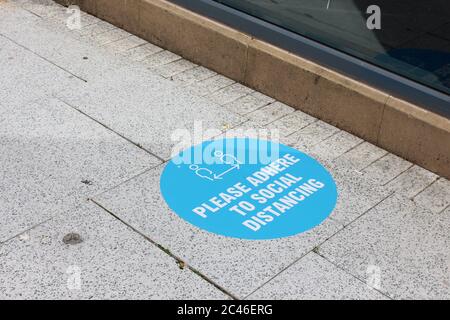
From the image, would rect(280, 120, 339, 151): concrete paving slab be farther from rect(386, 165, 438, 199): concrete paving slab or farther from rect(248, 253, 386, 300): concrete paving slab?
rect(248, 253, 386, 300): concrete paving slab

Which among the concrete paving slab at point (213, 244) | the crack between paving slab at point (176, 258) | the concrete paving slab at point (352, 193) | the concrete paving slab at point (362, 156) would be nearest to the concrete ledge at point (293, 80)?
the concrete paving slab at point (362, 156)

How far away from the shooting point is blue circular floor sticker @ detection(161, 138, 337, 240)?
635 cm

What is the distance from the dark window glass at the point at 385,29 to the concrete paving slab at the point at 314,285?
2.46 meters

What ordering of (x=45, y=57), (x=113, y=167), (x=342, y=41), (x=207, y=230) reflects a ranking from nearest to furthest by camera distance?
(x=207, y=230) < (x=113, y=167) < (x=342, y=41) < (x=45, y=57)

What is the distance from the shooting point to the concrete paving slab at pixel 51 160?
21.1 feet

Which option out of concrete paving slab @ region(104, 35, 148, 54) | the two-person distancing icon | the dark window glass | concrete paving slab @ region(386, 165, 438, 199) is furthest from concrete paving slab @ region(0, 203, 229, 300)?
concrete paving slab @ region(104, 35, 148, 54)

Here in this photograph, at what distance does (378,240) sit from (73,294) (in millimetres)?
2715

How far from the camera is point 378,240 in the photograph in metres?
6.29

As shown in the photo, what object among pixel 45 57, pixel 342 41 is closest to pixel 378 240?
pixel 342 41

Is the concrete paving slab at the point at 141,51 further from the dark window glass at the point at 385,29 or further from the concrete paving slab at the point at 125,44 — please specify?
the dark window glass at the point at 385,29

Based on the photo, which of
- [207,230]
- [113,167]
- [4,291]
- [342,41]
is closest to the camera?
[4,291]

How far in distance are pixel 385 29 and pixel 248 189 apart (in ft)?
7.75

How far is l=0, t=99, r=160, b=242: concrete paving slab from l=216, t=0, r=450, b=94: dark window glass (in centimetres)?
251
